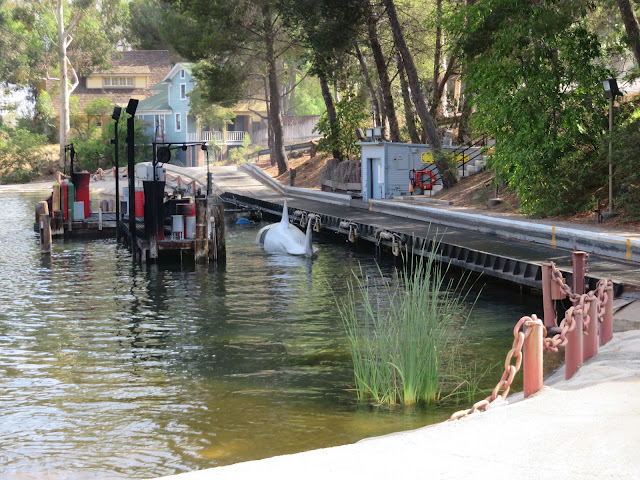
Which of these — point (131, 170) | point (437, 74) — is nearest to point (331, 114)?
point (437, 74)

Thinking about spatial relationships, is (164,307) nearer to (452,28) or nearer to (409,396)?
(409,396)

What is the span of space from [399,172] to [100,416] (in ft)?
90.4

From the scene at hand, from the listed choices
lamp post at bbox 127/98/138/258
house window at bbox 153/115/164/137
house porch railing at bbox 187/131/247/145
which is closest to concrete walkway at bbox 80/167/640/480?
lamp post at bbox 127/98/138/258

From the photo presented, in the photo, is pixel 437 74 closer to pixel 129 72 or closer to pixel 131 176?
pixel 131 176

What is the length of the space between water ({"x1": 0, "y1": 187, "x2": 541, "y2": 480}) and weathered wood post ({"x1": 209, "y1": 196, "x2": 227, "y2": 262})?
2.54 ft

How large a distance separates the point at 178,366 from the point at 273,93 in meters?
40.3

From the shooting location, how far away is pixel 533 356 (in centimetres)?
860

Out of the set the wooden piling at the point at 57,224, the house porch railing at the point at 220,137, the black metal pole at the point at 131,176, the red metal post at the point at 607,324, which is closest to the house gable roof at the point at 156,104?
the house porch railing at the point at 220,137

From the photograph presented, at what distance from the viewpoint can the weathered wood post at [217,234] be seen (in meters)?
24.9

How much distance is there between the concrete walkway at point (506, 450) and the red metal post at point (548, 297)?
20.3 ft

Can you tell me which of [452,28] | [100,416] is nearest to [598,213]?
[452,28]

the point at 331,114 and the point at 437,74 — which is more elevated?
the point at 437,74

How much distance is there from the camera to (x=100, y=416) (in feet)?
36.0

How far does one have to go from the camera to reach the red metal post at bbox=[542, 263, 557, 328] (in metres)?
14.6
